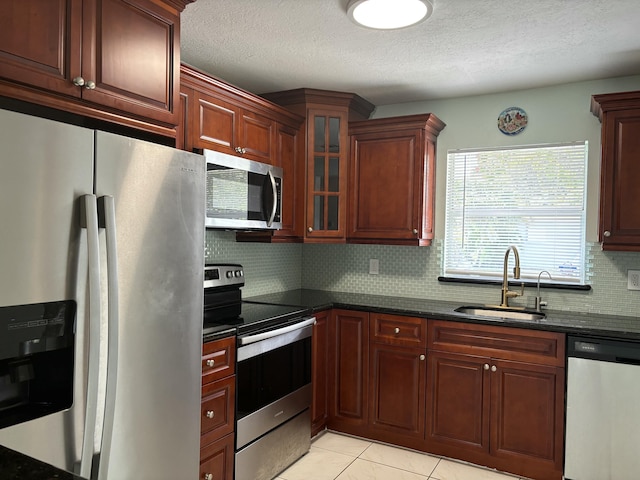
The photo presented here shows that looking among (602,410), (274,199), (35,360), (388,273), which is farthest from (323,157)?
(35,360)

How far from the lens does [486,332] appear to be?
9.45 feet

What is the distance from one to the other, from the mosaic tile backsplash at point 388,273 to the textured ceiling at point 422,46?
1.10 meters

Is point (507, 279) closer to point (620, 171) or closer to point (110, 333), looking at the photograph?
point (620, 171)

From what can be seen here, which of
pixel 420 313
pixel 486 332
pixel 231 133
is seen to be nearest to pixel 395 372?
pixel 420 313

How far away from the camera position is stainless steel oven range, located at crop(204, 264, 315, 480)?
2.48 meters

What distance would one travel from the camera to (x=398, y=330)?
315cm

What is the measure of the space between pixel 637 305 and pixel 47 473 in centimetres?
324

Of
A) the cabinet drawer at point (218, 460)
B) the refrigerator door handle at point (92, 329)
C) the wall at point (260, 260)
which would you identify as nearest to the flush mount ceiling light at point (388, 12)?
the refrigerator door handle at point (92, 329)

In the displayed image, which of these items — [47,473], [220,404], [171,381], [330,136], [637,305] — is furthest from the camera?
[330,136]

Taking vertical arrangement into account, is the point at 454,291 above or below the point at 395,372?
above

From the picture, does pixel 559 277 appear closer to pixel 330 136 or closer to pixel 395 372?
pixel 395 372

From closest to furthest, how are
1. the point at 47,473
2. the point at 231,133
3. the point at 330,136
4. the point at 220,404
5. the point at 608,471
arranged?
the point at 47,473, the point at 220,404, the point at 608,471, the point at 231,133, the point at 330,136

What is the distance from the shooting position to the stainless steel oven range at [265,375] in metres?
2.48

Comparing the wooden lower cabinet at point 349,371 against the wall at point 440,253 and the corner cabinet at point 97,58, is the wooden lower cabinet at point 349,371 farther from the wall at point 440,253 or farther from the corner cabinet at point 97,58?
the corner cabinet at point 97,58
